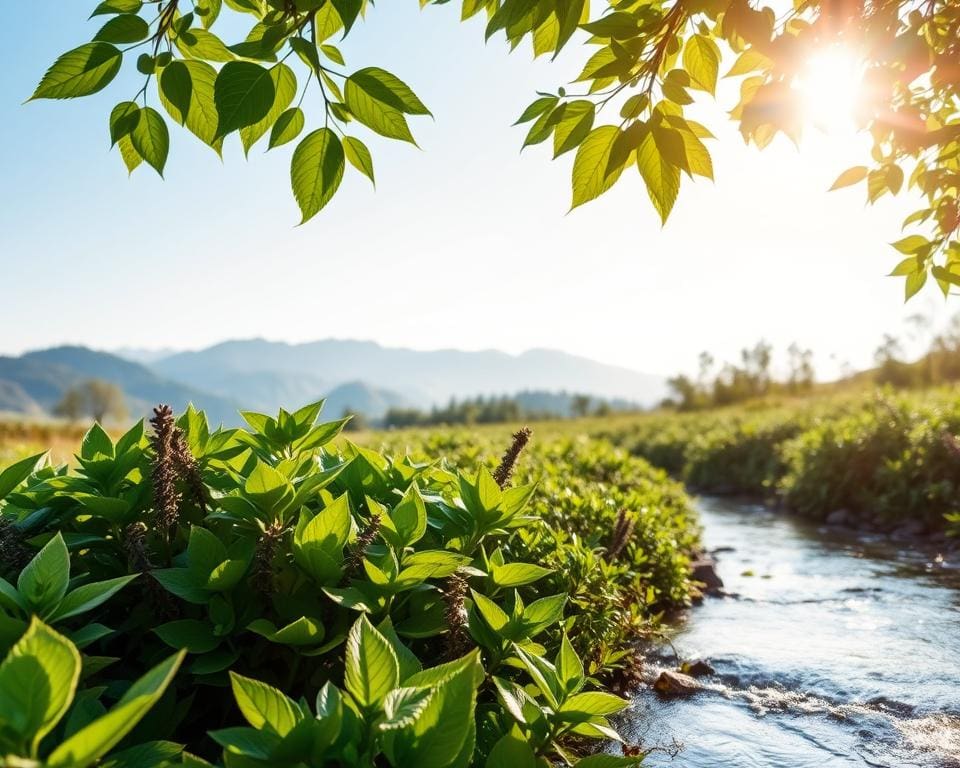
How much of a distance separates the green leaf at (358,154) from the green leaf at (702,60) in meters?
0.89

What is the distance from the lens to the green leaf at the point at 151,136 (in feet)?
5.24

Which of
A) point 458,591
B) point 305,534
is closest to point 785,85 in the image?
point 458,591

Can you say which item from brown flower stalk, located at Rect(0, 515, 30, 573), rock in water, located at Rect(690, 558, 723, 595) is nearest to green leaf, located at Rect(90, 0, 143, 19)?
brown flower stalk, located at Rect(0, 515, 30, 573)

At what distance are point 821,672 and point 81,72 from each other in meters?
3.98

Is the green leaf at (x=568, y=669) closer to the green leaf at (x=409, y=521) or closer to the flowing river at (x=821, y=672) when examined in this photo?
the green leaf at (x=409, y=521)

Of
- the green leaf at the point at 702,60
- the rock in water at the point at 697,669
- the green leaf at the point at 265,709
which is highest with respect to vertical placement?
the green leaf at the point at 702,60

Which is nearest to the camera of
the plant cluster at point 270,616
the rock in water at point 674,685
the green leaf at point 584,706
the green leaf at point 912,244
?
the plant cluster at point 270,616

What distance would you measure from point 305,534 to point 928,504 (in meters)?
8.04

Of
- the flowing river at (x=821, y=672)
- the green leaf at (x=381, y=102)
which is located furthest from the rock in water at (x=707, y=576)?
the green leaf at (x=381, y=102)

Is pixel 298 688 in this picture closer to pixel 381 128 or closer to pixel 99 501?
pixel 99 501

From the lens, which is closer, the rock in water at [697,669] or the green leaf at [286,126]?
the green leaf at [286,126]

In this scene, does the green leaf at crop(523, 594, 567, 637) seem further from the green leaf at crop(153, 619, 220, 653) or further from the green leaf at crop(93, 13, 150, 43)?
the green leaf at crop(93, 13, 150, 43)

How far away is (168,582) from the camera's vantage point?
181cm

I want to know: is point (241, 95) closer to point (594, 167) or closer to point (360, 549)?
point (594, 167)
